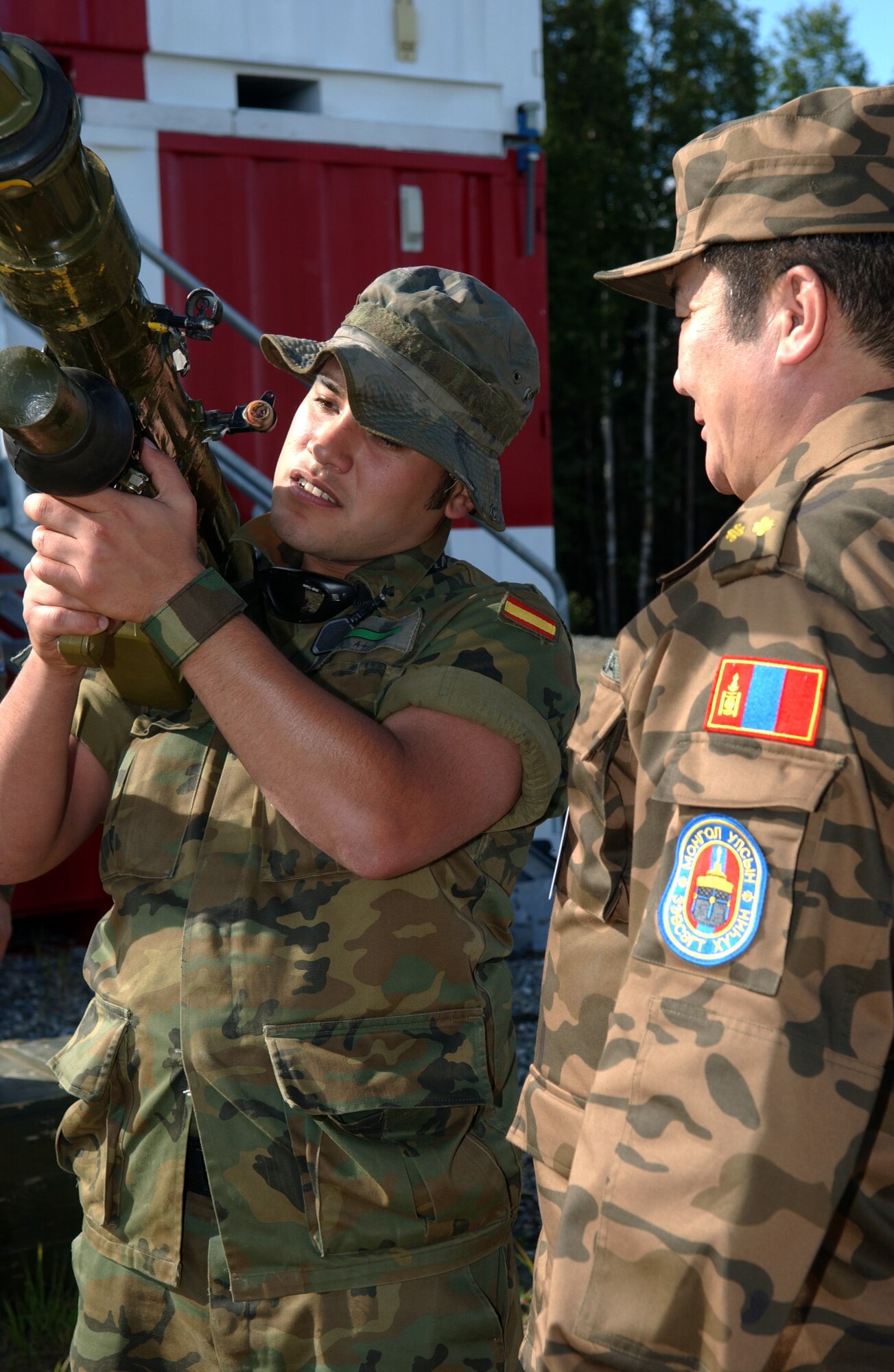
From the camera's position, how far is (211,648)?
1.66 metres

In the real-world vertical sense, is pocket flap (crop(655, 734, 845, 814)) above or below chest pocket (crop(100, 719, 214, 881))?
above

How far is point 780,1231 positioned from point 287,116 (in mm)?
6619

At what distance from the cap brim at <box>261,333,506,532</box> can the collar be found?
0.33 feet

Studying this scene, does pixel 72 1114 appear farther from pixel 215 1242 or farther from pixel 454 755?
pixel 454 755

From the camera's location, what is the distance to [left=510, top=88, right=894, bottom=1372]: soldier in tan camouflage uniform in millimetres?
1060

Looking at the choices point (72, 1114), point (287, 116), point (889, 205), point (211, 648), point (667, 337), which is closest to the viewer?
point (889, 205)

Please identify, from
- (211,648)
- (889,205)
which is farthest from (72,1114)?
(889,205)

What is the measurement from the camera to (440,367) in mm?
2012

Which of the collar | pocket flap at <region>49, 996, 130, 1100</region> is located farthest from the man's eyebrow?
pocket flap at <region>49, 996, 130, 1100</region>

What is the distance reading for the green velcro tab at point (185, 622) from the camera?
1649 mm

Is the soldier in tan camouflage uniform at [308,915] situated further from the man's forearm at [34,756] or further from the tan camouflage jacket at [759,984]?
the tan camouflage jacket at [759,984]

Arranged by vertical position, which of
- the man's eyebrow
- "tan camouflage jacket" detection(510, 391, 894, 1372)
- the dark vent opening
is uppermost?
the dark vent opening

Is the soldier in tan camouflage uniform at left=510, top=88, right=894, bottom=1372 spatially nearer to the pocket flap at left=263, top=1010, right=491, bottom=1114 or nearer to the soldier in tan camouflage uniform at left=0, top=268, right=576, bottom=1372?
the soldier in tan camouflage uniform at left=0, top=268, right=576, bottom=1372

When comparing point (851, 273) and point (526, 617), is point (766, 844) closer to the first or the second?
point (851, 273)
